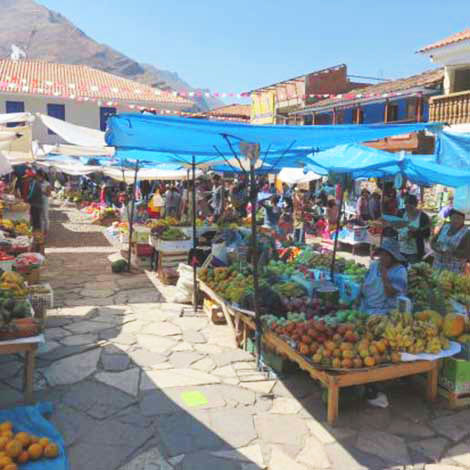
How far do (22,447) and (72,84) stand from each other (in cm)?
3538

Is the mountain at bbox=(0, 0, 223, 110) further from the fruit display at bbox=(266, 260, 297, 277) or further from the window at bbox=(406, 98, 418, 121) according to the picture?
the fruit display at bbox=(266, 260, 297, 277)

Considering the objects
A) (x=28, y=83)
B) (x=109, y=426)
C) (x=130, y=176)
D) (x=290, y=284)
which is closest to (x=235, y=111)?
(x=28, y=83)

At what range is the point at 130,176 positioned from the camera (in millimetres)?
16719

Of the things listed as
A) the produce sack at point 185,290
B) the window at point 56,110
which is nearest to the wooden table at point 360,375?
the produce sack at point 185,290

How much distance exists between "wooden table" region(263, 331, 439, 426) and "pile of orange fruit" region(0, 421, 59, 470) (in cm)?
213

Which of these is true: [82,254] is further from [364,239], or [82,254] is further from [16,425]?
[16,425]

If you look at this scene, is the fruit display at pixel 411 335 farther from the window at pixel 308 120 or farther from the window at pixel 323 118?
the window at pixel 308 120

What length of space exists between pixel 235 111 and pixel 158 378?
39.0m

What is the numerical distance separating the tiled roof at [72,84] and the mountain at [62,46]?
10532cm

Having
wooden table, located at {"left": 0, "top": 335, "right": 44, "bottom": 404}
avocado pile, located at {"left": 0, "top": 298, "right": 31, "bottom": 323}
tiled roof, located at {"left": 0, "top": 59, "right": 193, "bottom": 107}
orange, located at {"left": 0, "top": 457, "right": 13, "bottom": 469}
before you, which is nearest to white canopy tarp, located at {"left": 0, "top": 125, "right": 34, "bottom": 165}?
avocado pile, located at {"left": 0, "top": 298, "right": 31, "bottom": 323}

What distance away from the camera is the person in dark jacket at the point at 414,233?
9.45m

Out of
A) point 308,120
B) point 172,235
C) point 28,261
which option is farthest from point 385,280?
point 308,120

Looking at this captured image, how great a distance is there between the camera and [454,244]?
738 cm

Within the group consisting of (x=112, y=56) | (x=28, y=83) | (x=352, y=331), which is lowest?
(x=352, y=331)
